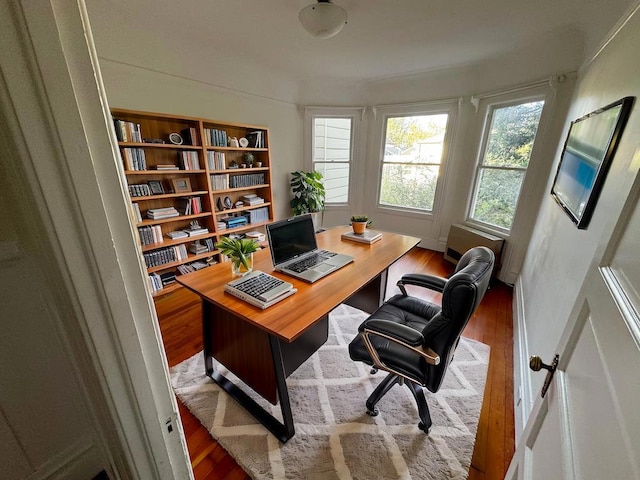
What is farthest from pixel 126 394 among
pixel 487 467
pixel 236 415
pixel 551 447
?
pixel 487 467

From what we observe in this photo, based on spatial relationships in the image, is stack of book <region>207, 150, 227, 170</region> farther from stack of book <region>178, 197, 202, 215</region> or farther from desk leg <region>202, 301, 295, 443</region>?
desk leg <region>202, 301, 295, 443</region>

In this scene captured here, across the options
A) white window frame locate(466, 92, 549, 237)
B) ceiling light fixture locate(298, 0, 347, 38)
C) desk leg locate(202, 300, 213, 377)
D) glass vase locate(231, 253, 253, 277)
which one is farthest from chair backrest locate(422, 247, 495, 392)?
white window frame locate(466, 92, 549, 237)

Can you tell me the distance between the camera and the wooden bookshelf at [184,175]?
248 centimetres

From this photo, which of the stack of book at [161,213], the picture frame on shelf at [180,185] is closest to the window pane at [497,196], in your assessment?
the picture frame on shelf at [180,185]

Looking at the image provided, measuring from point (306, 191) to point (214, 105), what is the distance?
66.9 inches

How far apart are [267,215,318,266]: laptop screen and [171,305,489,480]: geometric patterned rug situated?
87 cm

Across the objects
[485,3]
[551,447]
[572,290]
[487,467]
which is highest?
[485,3]

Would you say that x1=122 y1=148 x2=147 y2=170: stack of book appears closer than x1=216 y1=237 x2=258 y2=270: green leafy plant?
No

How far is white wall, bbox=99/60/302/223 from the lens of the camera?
2336 millimetres

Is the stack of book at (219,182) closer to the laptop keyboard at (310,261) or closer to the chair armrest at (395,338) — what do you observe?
the laptop keyboard at (310,261)

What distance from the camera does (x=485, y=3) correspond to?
6.58 feet

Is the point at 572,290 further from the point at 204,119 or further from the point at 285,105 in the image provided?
the point at 285,105

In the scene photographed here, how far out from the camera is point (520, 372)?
172cm

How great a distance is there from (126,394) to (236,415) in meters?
1.23
